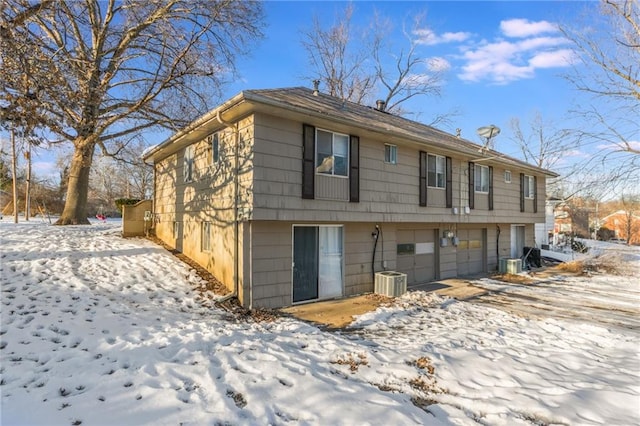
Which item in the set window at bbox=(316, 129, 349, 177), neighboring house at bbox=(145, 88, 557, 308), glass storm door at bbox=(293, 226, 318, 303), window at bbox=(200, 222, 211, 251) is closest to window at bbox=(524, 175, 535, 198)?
neighboring house at bbox=(145, 88, 557, 308)

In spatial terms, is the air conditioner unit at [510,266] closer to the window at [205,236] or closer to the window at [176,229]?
the window at [205,236]

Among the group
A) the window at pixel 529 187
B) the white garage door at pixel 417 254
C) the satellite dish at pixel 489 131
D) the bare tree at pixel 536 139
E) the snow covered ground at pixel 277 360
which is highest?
the bare tree at pixel 536 139

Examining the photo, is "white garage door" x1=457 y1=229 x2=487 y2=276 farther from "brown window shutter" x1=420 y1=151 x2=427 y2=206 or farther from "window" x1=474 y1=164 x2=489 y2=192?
"brown window shutter" x1=420 y1=151 x2=427 y2=206

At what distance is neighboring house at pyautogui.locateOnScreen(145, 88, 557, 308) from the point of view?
7316 millimetres

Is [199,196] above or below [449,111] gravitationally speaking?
below

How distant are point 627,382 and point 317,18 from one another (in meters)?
25.1

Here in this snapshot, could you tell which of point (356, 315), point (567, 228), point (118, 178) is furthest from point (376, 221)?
point (567, 228)

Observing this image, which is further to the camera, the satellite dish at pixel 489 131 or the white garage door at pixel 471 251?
the white garage door at pixel 471 251

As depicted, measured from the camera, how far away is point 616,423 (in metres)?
3.48

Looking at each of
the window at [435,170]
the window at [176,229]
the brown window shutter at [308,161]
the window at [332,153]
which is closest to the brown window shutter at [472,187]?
the window at [435,170]

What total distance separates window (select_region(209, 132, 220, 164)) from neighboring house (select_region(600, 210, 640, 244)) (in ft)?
159

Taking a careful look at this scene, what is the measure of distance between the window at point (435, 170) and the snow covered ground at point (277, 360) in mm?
4602

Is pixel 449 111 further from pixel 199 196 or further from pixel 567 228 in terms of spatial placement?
pixel 567 228

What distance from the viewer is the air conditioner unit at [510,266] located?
1396cm
